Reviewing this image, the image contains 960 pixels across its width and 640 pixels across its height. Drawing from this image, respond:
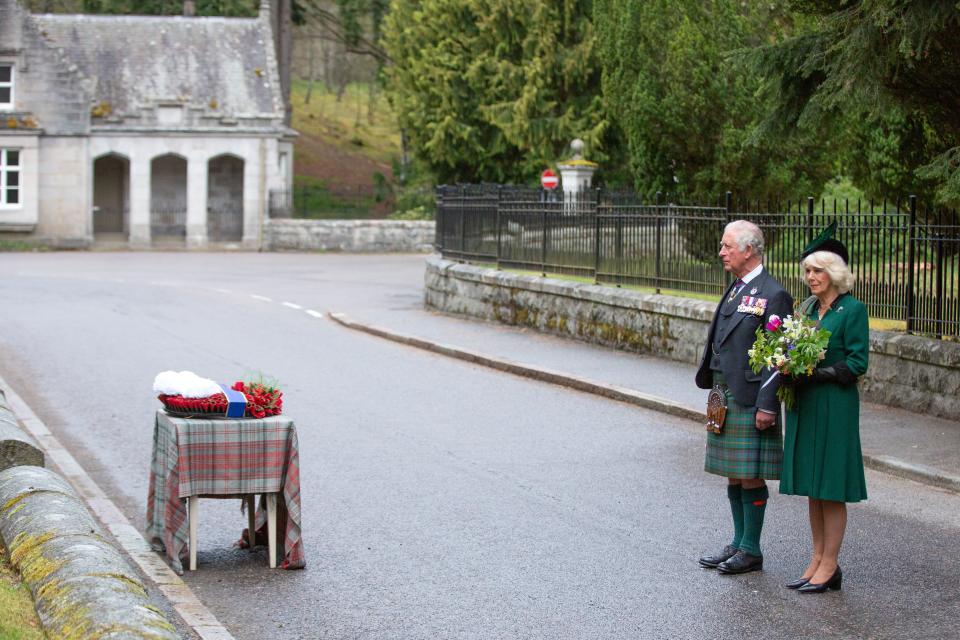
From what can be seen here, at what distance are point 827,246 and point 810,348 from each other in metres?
0.58

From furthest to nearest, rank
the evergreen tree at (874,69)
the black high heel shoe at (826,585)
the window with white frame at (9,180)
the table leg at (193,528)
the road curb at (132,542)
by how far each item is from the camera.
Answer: the window with white frame at (9,180)
the evergreen tree at (874,69)
the table leg at (193,528)
the black high heel shoe at (826,585)
the road curb at (132,542)

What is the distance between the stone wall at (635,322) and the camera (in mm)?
12195

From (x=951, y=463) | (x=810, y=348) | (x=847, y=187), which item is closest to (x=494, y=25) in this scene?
(x=847, y=187)

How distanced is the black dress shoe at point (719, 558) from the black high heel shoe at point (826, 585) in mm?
503

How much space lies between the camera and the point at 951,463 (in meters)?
10.2

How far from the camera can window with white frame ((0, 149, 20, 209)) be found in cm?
4297

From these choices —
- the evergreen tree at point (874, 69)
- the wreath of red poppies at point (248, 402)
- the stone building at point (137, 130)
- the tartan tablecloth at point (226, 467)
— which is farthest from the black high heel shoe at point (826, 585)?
the stone building at point (137, 130)

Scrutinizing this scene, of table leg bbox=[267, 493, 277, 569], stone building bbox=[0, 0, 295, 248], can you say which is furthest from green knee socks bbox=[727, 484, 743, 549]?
Result: stone building bbox=[0, 0, 295, 248]

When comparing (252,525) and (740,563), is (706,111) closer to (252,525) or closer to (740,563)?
(740,563)

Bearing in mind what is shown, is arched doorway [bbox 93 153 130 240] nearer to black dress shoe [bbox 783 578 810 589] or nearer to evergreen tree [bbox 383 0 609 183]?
evergreen tree [bbox 383 0 609 183]

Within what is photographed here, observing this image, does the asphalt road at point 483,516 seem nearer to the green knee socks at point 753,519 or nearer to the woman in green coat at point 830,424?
the green knee socks at point 753,519

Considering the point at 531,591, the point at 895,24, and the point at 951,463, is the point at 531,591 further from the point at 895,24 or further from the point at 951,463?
the point at 895,24

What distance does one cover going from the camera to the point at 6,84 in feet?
143

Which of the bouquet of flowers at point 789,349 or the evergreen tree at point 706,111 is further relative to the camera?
the evergreen tree at point 706,111
